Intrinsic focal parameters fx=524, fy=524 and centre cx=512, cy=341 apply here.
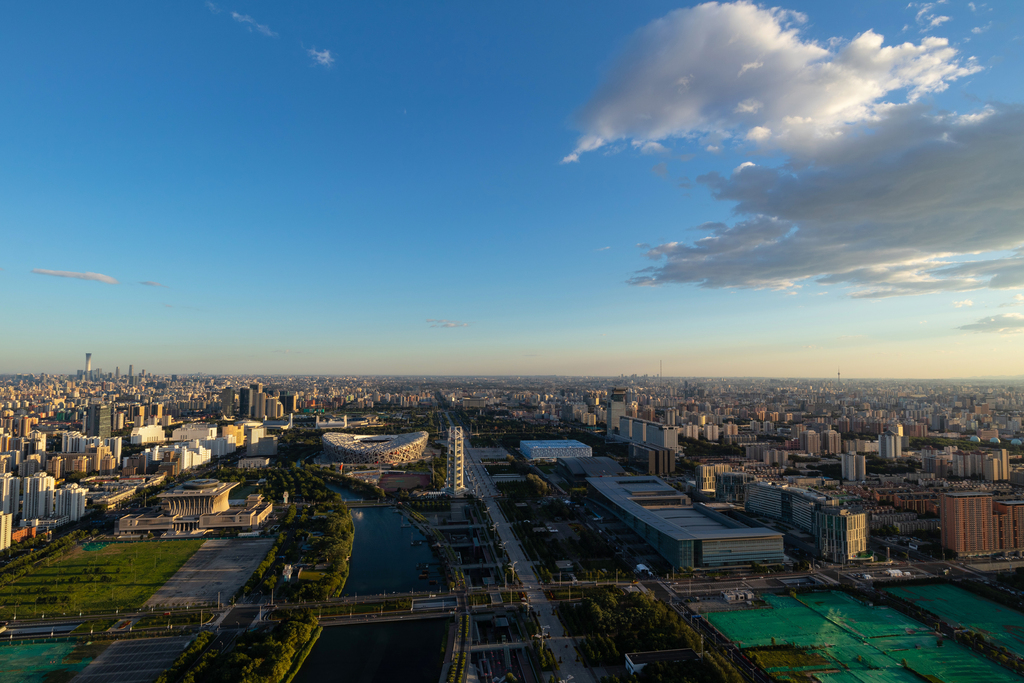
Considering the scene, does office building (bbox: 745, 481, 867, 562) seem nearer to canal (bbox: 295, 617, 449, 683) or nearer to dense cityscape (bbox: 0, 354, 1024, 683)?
dense cityscape (bbox: 0, 354, 1024, 683)

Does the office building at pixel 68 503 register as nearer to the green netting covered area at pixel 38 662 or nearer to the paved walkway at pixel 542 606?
the green netting covered area at pixel 38 662

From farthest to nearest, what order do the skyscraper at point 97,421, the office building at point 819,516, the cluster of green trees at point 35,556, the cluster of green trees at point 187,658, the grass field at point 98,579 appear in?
the skyscraper at point 97,421 < the office building at point 819,516 < the cluster of green trees at point 35,556 < the grass field at point 98,579 < the cluster of green trees at point 187,658

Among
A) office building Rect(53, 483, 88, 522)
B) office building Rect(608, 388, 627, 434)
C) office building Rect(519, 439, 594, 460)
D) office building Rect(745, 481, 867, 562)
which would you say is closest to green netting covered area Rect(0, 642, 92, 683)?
office building Rect(53, 483, 88, 522)

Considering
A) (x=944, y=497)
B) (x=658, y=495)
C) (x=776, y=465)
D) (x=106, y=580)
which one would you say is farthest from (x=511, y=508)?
(x=776, y=465)

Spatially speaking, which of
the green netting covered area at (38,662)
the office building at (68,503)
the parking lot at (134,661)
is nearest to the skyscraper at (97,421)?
the office building at (68,503)

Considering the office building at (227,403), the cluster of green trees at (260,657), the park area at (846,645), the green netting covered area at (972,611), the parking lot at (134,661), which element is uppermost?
the office building at (227,403)

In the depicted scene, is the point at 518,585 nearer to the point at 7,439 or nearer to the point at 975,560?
the point at 975,560

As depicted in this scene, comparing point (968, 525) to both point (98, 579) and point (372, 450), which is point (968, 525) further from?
point (372, 450)

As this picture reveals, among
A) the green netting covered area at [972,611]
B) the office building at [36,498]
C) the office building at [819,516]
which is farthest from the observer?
the office building at [36,498]
